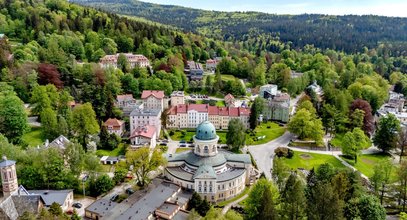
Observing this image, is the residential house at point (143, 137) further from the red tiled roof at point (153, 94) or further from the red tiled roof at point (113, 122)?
the red tiled roof at point (153, 94)

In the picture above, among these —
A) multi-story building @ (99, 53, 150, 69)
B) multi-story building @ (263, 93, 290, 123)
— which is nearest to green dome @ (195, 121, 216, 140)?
multi-story building @ (263, 93, 290, 123)

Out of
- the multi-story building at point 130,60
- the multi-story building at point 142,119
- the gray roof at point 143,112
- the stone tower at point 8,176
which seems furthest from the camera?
the multi-story building at point 130,60

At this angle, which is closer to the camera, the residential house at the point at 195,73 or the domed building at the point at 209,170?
the domed building at the point at 209,170

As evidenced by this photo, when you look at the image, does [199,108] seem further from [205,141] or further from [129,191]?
[129,191]

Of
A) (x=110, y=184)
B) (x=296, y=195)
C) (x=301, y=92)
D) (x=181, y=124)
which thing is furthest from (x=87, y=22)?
(x=296, y=195)

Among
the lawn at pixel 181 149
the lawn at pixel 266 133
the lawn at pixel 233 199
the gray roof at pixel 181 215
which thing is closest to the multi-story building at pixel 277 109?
the lawn at pixel 266 133
